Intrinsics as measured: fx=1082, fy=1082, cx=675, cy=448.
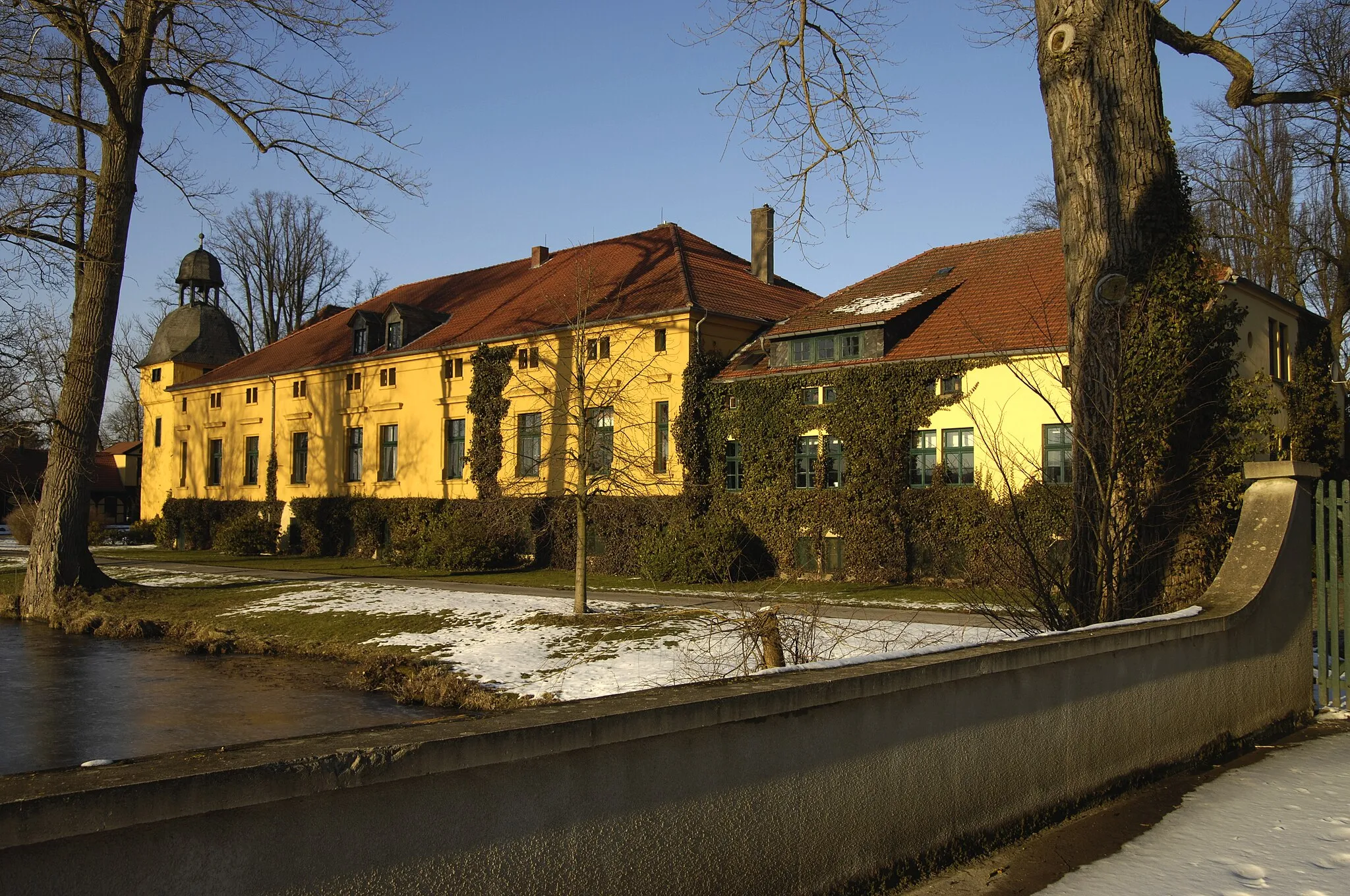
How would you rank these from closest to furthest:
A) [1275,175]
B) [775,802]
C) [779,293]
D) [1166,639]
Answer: [775,802] < [1166,639] < [779,293] < [1275,175]

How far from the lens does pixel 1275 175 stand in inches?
1494

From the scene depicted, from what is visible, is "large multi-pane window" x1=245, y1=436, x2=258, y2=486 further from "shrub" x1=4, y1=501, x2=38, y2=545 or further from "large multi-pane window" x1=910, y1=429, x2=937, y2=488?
"large multi-pane window" x1=910, y1=429, x2=937, y2=488

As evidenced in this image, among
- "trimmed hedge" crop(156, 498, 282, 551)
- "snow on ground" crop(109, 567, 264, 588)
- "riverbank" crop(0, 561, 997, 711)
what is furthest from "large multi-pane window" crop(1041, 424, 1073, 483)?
"trimmed hedge" crop(156, 498, 282, 551)

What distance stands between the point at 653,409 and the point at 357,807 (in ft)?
90.2

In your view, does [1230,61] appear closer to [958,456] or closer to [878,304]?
[958,456]

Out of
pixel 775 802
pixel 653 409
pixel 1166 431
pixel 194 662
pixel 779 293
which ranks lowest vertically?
pixel 194 662

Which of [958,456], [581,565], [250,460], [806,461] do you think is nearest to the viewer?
[581,565]

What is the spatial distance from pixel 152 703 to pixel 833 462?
666 inches

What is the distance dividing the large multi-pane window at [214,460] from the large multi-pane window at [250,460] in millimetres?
2131

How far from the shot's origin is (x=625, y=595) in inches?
901

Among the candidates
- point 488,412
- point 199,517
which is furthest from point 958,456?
point 199,517

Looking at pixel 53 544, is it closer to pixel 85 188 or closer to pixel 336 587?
pixel 336 587

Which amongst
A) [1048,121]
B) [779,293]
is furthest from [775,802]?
[779,293]

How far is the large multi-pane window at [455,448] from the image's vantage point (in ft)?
121
